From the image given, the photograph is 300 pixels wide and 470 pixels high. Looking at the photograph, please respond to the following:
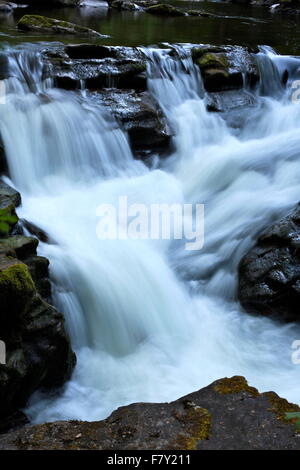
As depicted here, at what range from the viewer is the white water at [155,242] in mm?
4340

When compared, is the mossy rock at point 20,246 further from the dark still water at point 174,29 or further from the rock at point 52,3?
the rock at point 52,3

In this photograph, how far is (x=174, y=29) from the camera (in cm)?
1408

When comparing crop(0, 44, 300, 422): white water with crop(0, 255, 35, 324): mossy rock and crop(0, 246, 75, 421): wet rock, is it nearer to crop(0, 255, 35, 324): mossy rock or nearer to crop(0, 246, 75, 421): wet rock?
crop(0, 246, 75, 421): wet rock

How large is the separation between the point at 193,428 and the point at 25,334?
163cm

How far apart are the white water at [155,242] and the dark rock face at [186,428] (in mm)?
1190

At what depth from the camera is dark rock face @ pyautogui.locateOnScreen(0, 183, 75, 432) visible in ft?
11.0

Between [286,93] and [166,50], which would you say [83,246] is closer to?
[166,50]

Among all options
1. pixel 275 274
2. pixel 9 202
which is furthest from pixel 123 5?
pixel 275 274

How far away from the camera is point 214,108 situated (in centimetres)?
884

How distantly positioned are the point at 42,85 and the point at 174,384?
552 centimetres

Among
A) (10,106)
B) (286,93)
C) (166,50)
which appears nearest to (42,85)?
(10,106)

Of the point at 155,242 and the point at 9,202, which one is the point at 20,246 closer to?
the point at 9,202

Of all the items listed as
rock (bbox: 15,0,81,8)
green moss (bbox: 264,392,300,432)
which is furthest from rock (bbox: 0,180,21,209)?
rock (bbox: 15,0,81,8)

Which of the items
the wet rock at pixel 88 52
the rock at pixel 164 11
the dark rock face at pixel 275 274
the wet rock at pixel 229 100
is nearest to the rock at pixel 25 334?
→ the dark rock face at pixel 275 274
